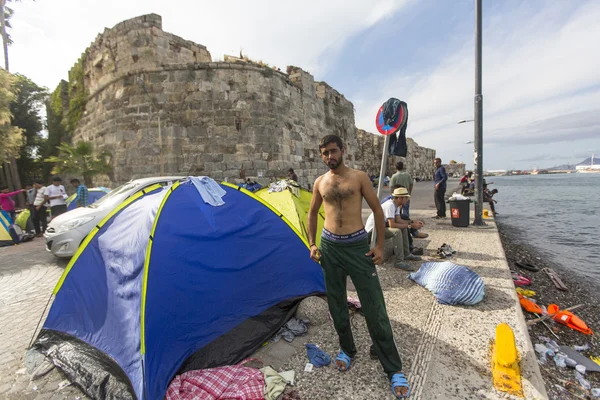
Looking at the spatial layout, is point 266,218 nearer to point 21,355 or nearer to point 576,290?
point 21,355

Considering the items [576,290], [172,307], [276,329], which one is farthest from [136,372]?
[576,290]

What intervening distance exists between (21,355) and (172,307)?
1938 millimetres

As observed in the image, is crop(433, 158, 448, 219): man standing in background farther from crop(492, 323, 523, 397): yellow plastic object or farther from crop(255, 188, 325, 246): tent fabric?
crop(492, 323, 523, 397): yellow plastic object

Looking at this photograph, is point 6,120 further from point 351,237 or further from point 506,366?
point 506,366

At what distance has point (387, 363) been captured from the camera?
230 centimetres

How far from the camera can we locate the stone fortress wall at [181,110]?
9680 millimetres

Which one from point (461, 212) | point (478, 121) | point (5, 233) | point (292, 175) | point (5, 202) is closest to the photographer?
point (478, 121)

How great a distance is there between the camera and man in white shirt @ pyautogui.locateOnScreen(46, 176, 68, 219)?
27.0 ft

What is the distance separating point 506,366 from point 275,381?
6.34 ft

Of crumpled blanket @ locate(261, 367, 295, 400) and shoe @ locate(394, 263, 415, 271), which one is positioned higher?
shoe @ locate(394, 263, 415, 271)

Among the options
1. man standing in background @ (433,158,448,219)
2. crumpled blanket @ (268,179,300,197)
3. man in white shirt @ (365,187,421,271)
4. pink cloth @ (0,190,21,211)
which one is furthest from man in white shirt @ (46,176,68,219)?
man standing in background @ (433,158,448,219)

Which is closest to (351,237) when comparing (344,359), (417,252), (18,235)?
(344,359)

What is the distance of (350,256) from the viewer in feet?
7.82

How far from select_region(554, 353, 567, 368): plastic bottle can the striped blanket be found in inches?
34.2
